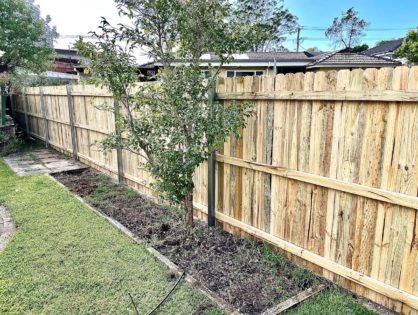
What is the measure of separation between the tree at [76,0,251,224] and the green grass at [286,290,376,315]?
1.62 meters

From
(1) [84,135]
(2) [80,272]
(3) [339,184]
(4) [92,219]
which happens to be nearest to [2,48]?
(1) [84,135]

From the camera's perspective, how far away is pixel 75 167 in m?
7.38

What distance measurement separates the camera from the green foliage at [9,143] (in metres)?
9.34

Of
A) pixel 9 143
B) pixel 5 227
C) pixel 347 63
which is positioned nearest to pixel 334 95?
pixel 5 227

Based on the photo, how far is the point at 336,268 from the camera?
109 inches

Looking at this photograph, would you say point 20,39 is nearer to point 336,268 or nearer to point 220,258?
point 220,258

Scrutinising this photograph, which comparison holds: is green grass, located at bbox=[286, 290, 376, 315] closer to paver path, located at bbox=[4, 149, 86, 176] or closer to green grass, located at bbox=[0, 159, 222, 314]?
green grass, located at bbox=[0, 159, 222, 314]

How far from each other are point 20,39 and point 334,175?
11863mm

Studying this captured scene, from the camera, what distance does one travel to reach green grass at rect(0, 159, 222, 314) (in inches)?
102

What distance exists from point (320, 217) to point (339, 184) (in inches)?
15.4

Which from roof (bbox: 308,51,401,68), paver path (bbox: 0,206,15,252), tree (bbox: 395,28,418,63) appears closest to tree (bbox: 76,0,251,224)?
paver path (bbox: 0,206,15,252)

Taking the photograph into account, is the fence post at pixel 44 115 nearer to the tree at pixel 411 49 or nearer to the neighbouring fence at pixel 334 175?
the neighbouring fence at pixel 334 175

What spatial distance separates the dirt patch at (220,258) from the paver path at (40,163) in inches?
110

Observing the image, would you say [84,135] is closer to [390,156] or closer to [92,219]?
[92,219]
